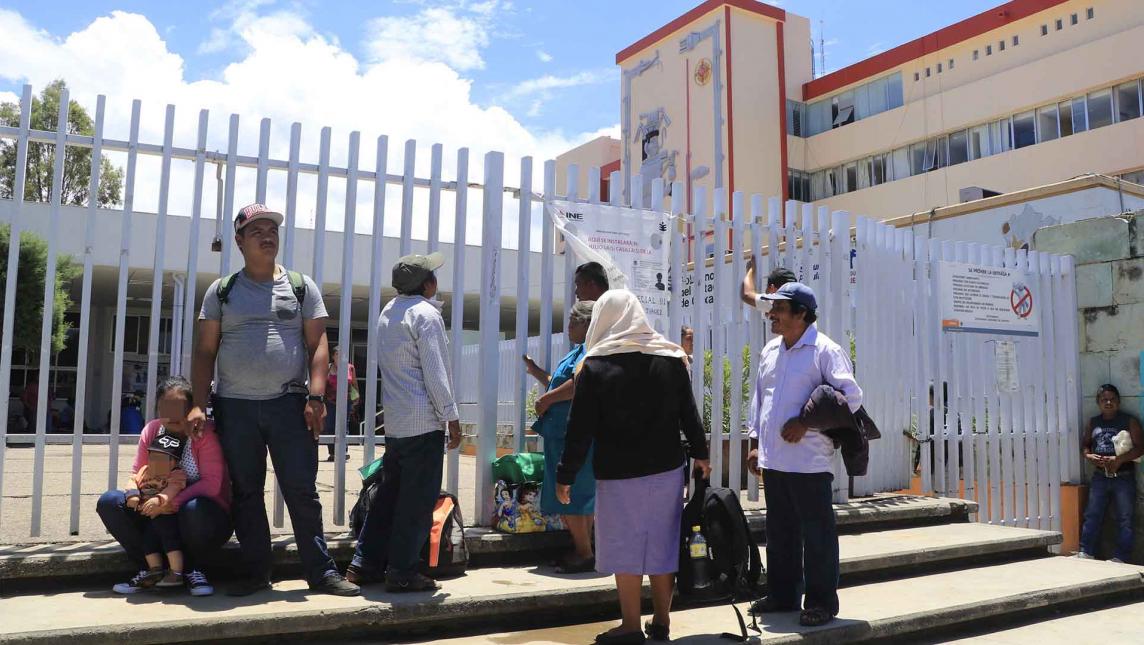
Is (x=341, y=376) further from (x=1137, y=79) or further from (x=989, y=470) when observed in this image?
(x=1137, y=79)

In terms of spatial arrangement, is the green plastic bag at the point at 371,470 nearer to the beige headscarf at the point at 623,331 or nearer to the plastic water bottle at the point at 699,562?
the beige headscarf at the point at 623,331

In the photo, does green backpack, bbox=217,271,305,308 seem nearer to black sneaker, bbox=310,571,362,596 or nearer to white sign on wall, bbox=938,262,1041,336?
black sneaker, bbox=310,571,362,596

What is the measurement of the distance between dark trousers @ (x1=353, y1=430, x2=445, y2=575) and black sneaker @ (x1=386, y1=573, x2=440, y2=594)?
0.09ft

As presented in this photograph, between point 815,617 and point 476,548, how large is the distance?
1870 mm

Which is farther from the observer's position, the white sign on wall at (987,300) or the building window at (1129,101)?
the building window at (1129,101)

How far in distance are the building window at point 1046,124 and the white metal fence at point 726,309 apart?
19.6m

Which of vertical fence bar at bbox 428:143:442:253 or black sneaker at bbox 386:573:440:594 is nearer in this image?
black sneaker at bbox 386:573:440:594

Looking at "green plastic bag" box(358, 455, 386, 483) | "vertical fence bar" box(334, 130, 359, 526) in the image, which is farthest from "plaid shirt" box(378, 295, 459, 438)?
"vertical fence bar" box(334, 130, 359, 526)

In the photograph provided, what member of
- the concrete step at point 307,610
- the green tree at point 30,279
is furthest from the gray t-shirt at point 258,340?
the green tree at point 30,279

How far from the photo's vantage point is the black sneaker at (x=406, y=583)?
167 inches

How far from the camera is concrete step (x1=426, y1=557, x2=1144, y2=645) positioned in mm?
4250

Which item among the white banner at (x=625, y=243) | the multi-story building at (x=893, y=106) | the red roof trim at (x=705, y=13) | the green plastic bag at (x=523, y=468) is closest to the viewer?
the green plastic bag at (x=523, y=468)

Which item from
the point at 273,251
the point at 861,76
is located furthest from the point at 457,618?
the point at 861,76

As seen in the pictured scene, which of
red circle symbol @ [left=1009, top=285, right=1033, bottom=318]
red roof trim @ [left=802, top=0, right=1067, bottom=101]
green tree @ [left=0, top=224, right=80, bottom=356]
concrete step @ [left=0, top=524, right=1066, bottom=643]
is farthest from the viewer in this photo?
red roof trim @ [left=802, top=0, right=1067, bottom=101]
